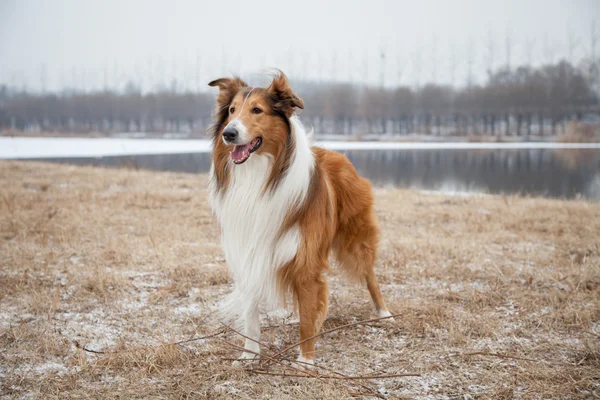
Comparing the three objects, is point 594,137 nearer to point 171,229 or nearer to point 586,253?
point 586,253

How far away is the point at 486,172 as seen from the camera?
78.3 feet

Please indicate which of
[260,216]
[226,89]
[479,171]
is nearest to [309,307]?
[260,216]

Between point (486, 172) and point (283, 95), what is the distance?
22.6 meters

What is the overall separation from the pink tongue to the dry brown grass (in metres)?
1.65

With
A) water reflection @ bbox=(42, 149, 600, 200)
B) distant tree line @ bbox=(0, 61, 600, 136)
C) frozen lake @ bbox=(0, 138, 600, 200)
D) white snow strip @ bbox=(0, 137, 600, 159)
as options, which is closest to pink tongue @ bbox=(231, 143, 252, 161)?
frozen lake @ bbox=(0, 138, 600, 200)

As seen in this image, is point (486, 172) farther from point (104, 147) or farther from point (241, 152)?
point (104, 147)

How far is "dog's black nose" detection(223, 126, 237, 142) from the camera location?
3.22 metres

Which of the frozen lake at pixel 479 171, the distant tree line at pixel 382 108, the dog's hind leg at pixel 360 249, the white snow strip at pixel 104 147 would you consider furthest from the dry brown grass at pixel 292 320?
the distant tree line at pixel 382 108

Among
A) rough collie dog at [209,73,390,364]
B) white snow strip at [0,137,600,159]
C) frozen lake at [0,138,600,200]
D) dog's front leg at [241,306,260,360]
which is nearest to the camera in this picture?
rough collie dog at [209,73,390,364]

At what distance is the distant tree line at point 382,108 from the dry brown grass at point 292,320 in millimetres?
51033

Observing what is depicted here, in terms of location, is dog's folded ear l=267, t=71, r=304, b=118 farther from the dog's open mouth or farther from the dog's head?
the dog's open mouth

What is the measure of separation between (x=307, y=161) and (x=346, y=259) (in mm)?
1404

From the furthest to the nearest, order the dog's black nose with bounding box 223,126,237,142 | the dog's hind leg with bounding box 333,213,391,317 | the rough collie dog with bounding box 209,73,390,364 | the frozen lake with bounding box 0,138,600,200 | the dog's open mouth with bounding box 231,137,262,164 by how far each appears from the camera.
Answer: the frozen lake with bounding box 0,138,600,200, the dog's hind leg with bounding box 333,213,391,317, the rough collie dog with bounding box 209,73,390,364, the dog's open mouth with bounding box 231,137,262,164, the dog's black nose with bounding box 223,126,237,142

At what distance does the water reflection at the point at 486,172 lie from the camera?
60.4 ft
